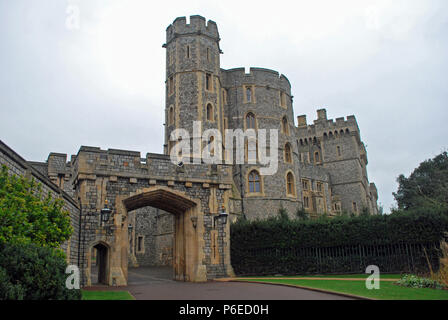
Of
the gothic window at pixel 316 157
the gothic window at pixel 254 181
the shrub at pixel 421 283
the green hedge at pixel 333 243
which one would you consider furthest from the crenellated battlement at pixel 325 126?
the shrub at pixel 421 283

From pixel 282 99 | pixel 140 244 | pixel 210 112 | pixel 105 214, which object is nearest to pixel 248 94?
pixel 282 99

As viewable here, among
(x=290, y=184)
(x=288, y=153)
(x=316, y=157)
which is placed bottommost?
(x=290, y=184)

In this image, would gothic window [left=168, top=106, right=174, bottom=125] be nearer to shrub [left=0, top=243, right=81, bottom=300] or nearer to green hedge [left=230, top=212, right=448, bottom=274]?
green hedge [left=230, top=212, right=448, bottom=274]

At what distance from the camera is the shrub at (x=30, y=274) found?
625cm

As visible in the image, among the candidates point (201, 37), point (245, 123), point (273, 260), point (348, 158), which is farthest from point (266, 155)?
point (348, 158)

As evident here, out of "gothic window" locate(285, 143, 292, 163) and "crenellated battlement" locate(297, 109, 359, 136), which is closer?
"gothic window" locate(285, 143, 292, 163)

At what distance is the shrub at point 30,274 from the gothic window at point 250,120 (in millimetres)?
23051

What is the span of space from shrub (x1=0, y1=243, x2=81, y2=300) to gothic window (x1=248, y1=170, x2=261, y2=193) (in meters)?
21.5

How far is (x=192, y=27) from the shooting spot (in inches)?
1071

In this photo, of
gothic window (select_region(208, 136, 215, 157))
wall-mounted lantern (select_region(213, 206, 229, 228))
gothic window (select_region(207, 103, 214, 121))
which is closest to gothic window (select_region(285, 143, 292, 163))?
gothic window (select_region(208, 136, 215, 157))

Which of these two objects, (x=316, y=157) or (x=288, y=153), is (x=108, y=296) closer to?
(x=288, y=153)

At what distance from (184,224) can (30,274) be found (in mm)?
11417

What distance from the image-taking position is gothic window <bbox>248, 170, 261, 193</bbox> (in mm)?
28750
